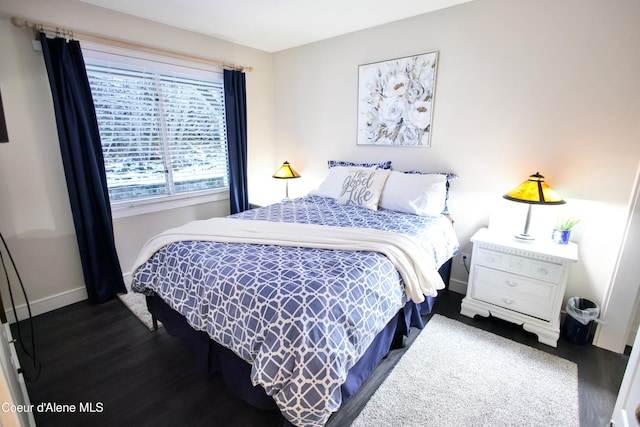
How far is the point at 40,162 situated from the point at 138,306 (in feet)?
4.42

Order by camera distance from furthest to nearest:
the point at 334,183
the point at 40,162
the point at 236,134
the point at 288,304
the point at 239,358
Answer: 1. the point at 236,134
2. the point at 334,183
3. the point at 40,162
4. the point at 239,358
5. the point at 288,304

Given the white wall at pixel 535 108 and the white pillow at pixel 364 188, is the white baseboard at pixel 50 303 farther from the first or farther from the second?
the white wall at pixel 535 108

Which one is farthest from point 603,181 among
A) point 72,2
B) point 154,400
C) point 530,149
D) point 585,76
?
point 72,2

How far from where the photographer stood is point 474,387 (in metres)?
1.66

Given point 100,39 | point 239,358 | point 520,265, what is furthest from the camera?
point 100,39

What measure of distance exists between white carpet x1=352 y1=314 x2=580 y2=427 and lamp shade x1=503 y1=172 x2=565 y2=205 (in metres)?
0.99

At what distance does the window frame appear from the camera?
7.95 feet

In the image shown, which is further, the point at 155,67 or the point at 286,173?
the point at 286,173

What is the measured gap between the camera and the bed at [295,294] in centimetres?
117

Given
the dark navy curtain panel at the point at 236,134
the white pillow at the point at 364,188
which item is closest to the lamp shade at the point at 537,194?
the white pillow at the point at 364,188

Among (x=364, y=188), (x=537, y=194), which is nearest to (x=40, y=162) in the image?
(x=364, y=188)

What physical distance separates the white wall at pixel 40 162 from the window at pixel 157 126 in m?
0.26

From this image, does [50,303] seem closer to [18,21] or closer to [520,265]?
[18,21]

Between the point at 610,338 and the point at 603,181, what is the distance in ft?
3.49
